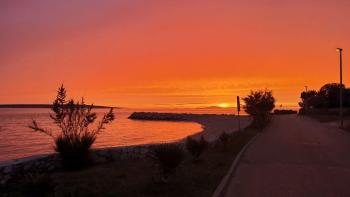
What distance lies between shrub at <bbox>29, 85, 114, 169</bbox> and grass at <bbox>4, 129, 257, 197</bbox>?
1.91ft

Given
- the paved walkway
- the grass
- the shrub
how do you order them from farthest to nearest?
the shrub, the paved walkway, the grass

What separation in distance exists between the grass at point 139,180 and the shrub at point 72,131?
58 cm

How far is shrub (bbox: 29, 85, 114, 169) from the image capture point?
15.1 m

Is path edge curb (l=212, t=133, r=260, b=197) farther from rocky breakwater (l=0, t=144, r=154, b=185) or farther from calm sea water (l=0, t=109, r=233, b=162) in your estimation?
calm sea water (l=0, t=109, r=233, b=162)

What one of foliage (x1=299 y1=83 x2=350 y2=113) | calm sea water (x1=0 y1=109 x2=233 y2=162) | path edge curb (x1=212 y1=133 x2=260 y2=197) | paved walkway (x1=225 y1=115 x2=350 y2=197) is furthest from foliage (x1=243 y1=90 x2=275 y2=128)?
foliage (x1=299 y1=83 x2=350 y2=113)

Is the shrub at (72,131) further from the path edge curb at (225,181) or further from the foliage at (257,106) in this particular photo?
the foliage at (257,106)

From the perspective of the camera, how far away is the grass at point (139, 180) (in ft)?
33.8

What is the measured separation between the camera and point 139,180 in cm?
1190

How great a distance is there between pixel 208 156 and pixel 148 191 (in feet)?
24.1

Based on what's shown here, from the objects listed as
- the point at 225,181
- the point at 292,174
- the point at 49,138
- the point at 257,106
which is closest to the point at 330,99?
the point at 257,106

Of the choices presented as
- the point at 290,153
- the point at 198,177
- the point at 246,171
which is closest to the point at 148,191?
the point at 198,177

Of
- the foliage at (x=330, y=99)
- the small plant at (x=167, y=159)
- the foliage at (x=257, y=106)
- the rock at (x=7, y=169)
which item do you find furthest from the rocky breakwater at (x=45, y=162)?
the foliage at (x=330, y=99)

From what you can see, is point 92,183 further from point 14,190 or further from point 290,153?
point 290,153

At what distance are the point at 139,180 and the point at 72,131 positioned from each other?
4.72 meters
